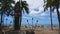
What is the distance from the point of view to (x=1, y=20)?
1865 inches

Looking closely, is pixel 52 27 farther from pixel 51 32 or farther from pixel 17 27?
pixel 17 27

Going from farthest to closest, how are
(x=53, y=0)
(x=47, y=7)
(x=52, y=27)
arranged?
(x=52, y=27) → (x=47, y=7) → (x=53, y=0)

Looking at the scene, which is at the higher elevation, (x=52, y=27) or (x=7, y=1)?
(x=7, y=1)

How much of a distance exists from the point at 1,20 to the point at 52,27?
10759mm

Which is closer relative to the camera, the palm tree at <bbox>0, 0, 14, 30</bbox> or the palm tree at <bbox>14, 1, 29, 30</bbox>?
the palm tree at <bbox>14, 1, 29, 30</bbox>

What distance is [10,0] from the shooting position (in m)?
45.1

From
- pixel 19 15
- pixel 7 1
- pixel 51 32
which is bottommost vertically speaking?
pixel 51 32

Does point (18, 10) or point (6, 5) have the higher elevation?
point (6, 5)

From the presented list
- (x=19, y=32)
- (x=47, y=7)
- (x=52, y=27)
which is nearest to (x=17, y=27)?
(x=47, y=7)

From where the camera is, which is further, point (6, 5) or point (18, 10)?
point (6, 5)

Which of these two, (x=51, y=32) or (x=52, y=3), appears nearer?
(x=52, y=3)

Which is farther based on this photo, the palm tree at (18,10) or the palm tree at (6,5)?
the palm tree at (6,5)

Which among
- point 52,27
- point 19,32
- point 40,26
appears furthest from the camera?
point 40,26

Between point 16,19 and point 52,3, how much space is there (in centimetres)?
613
